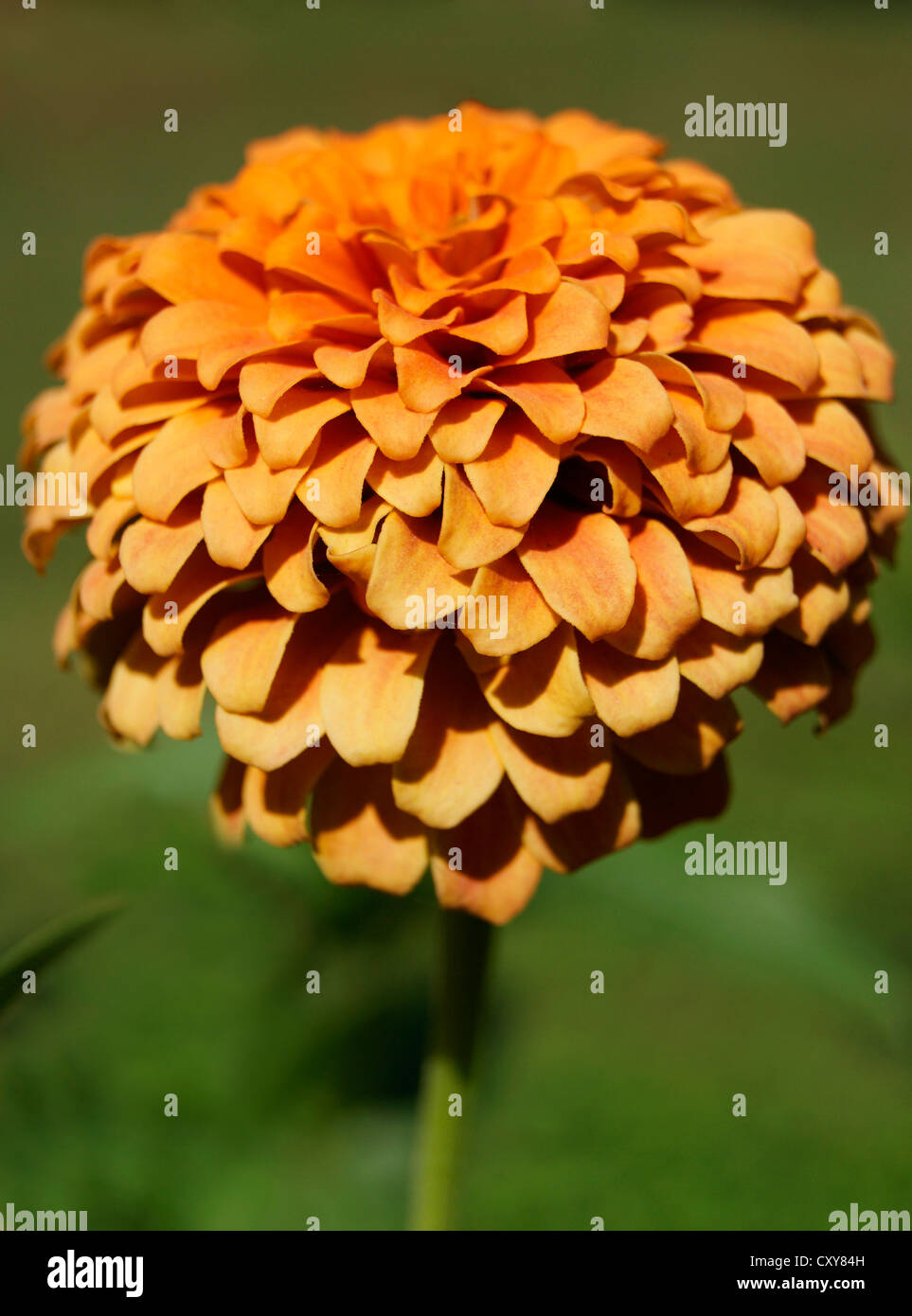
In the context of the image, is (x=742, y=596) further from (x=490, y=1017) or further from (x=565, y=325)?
(x=490, y=1017)

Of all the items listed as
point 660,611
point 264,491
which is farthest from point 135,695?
point 660,611

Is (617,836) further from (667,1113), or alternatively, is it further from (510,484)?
(667,1113)

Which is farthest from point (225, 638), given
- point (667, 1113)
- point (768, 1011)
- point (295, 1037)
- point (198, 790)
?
point (768, 1011)

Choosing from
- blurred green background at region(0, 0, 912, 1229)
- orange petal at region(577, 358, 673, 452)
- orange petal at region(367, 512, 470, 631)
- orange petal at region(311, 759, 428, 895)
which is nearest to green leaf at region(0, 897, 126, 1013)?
blurred green background at region(0, 0, 912, 1229)

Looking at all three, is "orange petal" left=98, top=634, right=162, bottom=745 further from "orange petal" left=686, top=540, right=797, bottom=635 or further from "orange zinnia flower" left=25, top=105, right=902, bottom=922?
"orange petal" left=686, top=540, right=797, bottom=635

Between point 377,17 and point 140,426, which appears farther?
point 377,17
